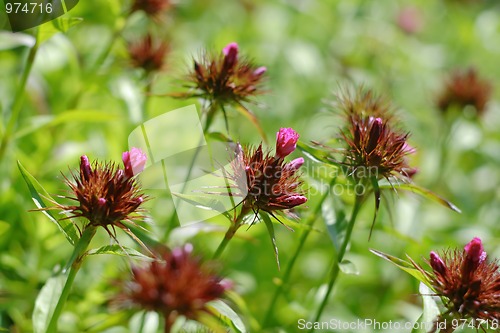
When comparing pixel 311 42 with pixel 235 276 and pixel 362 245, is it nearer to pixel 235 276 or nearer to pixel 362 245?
pixel 362 245

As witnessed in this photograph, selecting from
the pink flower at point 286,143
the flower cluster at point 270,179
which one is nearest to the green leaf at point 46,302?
the flower cluster at point 270,179

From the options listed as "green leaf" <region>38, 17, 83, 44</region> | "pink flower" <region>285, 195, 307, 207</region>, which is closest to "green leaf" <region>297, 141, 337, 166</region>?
"pink flower" <region>285, 195, 307, 207</region>

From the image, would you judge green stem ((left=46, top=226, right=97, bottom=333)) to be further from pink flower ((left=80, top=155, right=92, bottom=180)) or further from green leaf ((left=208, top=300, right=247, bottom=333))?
green leaf ((left=208, top=300, right=247, bottom=333))

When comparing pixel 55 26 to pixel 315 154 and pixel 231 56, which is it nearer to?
pixel 231 56

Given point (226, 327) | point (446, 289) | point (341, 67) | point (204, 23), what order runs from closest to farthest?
point (446, 289)
point (226, 327)
point (341, 67)
point (204, 23)

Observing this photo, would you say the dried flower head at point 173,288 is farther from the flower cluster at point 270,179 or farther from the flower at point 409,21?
the flower at point 409,21

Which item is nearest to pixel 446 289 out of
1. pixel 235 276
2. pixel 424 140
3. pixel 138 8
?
pixel 235 276
